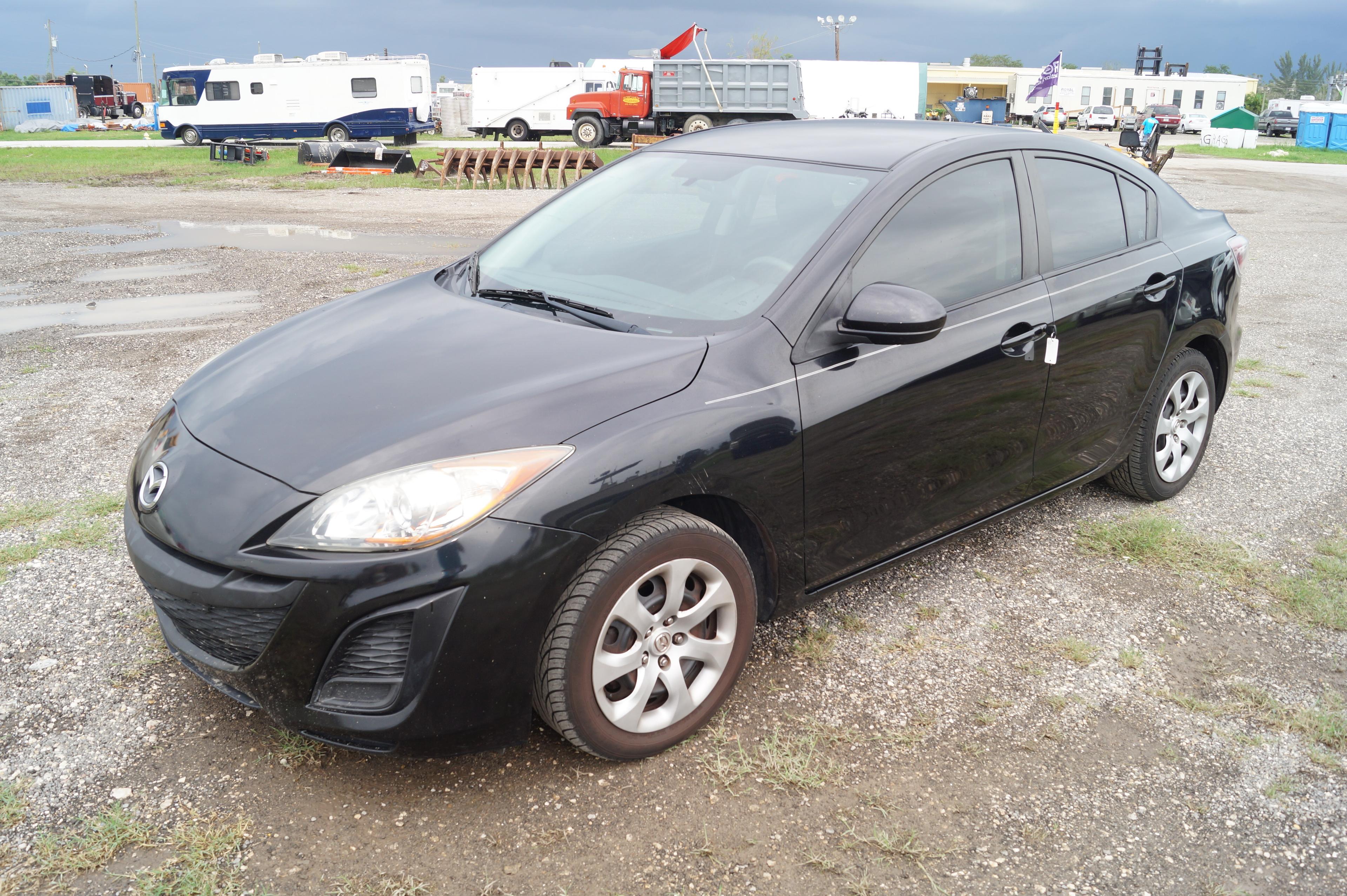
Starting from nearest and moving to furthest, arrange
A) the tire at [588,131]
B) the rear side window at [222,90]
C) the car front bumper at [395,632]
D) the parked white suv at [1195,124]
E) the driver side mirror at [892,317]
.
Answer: the car front bumper at [395,632] < the driver side mirror at [892,317] < the tire at [588,131] < the rear side window at [222,90] < the parked white suv at [1195,124]

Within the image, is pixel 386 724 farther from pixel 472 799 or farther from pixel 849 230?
pixel 849 230

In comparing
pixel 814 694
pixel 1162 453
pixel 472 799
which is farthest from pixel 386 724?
pixel 1162 453

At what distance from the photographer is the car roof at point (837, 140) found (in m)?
3.35

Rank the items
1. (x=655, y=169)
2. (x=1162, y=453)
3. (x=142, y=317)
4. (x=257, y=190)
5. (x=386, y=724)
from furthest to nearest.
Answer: (x=257, y=190), (x=142, y=317), (x=1162, y=453), (x=655, y=169), (x=386, y=724)

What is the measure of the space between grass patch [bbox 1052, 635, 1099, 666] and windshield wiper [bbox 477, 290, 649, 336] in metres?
1.79

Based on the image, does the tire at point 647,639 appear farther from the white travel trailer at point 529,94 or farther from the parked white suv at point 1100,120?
the parked white suv at point 1100,120

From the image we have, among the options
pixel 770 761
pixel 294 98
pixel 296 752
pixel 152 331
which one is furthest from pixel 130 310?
pixel 294 98

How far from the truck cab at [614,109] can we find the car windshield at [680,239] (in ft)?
104

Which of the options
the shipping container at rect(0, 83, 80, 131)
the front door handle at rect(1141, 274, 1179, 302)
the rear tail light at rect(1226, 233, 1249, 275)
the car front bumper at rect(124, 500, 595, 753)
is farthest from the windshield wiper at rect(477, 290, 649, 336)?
the shipping container at rect(0, 83, 80, 131)

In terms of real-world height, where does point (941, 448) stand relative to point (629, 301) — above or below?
below

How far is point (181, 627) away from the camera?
8.39 ft

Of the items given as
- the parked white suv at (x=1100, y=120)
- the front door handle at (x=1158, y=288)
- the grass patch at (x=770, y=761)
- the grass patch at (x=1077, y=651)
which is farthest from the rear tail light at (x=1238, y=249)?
the parked white suv at (x=1100, y=120)

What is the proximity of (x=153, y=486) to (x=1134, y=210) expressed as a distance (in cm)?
378

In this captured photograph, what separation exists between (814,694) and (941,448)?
0.91 m
